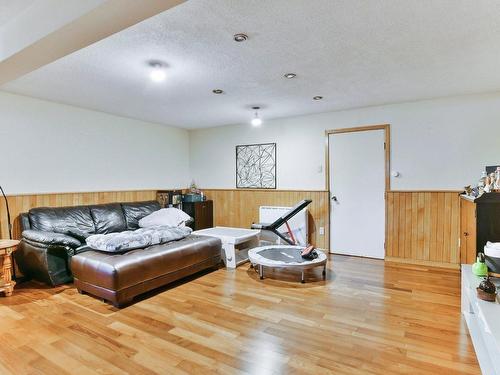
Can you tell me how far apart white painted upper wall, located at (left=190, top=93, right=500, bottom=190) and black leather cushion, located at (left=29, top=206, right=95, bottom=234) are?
3.15 meters

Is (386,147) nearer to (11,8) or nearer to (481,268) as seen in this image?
(481,268)

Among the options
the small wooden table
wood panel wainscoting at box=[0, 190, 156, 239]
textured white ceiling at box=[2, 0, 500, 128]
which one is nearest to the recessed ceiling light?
textured white ceiling at box=[2, 0, 500, 128]

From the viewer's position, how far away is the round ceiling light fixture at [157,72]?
9.27ft

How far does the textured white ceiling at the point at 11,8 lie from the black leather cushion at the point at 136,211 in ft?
9.95

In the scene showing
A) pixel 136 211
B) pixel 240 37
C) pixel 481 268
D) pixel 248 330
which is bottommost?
pixel 248 330

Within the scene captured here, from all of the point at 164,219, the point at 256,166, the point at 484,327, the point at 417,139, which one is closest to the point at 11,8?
the point at 164,219

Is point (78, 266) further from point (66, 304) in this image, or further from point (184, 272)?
point (184, 272)

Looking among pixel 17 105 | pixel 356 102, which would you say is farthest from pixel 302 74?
pixel 17 105

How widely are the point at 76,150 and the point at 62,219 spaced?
115cm

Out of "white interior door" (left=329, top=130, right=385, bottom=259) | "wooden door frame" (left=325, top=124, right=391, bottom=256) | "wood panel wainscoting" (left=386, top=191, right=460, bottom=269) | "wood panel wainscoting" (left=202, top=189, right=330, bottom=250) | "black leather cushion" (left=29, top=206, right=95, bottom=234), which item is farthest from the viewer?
"wood panel wainscoting" (left=202, top=189, right=330, bottom=250)

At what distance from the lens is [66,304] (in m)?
2.91

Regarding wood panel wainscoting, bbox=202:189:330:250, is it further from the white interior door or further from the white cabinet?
the white cabinet

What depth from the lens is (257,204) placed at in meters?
5.64

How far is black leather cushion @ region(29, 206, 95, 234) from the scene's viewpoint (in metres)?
3.67
